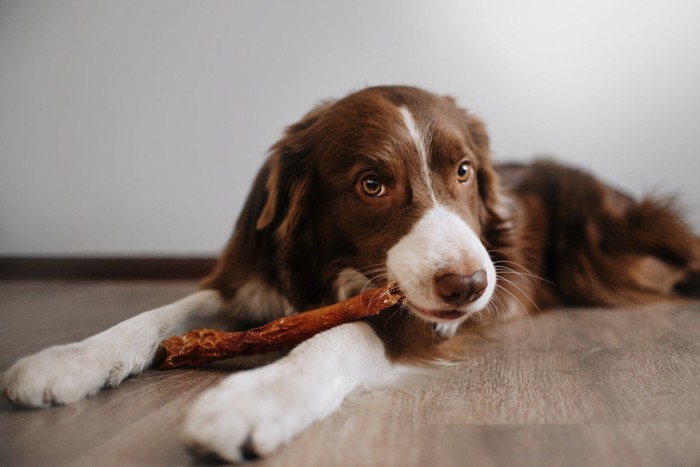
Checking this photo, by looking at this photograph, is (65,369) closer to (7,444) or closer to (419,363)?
(7,444)

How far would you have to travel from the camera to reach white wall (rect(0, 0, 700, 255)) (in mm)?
3422

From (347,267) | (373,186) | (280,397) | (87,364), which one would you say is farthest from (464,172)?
(87,364)

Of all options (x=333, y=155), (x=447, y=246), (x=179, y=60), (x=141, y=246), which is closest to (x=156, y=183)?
(x=141, y=246)

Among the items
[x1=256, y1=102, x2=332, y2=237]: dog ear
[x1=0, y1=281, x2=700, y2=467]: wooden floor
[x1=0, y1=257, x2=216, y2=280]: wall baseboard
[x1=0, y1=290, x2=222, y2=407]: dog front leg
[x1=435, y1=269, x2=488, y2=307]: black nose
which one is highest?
[x1=256, y1=102, x2=332, y2=237]: dog ear

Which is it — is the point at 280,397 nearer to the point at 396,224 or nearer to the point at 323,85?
the point at 396,224

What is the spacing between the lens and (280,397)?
118cm

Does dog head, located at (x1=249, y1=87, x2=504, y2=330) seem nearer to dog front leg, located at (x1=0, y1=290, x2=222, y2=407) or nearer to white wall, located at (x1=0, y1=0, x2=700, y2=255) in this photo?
dog front leg, located at (x1=0, y1=290, x2=222, y2=407)

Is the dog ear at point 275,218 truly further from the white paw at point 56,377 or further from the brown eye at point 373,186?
the white paw at point 56,377

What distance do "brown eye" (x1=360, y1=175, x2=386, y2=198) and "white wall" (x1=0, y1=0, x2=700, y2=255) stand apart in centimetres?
181

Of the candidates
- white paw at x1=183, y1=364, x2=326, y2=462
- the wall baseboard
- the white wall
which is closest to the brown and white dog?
white paw at x1=183, y1=364, x2=326, y2=462

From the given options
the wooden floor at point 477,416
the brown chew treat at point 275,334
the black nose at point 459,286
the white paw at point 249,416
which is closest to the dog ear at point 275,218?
the brown chew treat at point 275,334

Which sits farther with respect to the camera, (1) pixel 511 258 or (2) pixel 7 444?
(1) pixel 511 258

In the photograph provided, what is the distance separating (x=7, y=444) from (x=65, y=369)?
0.25 m

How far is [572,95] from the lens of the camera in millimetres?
3576
